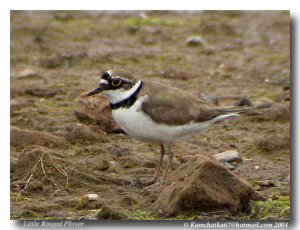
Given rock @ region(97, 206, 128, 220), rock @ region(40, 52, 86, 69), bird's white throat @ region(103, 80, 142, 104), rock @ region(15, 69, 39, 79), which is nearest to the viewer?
rock @ region(97, 206, 128, 220)

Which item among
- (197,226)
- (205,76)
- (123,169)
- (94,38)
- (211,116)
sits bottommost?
A: (197,226)

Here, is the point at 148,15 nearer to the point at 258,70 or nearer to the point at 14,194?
the point at 258,70

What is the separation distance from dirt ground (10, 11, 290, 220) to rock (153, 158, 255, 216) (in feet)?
0.42

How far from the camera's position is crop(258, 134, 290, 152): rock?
361 inches

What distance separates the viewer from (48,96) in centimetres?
1098

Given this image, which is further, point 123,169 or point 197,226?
point 123,169

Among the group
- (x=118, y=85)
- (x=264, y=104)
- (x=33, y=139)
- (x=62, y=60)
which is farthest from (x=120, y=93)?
(x=62, y=60)


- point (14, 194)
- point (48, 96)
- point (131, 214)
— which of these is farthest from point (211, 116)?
point (48, 96)

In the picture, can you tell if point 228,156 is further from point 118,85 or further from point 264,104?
point 264,104

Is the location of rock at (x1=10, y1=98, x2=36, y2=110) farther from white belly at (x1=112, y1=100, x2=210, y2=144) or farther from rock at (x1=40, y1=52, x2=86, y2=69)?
white belly at (x1=112, y1=100, x2=210, y2=144)

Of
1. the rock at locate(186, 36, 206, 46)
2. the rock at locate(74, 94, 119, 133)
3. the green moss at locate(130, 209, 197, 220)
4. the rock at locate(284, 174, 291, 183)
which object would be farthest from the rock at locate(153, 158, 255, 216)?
the rock at locate(186, 36, 206, 46)

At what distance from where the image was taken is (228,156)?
28.9 ft

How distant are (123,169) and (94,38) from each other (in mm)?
5602

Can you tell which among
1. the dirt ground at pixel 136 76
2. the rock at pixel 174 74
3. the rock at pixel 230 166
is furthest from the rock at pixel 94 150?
the rock at pixel 174 74
